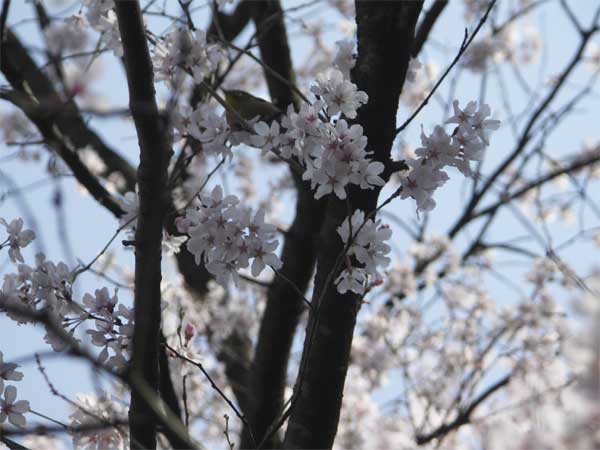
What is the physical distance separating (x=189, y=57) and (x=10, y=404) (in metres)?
1.13

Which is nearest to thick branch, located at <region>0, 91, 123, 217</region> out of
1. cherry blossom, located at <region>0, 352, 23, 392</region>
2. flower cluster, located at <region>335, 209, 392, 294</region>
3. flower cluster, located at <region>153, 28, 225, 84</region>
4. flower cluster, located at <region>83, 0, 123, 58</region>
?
flower cluster, located at <region>83, 0, 123, 58</region>

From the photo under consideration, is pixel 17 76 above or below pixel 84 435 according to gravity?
above

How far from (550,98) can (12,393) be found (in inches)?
176

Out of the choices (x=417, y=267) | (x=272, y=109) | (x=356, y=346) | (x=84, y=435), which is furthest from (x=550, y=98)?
(x=84, y=435)

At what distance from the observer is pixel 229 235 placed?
6.35 ft

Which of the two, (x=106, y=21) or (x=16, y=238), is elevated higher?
(x=106, y=21)

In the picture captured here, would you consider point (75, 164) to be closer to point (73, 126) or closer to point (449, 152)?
point (73, 126)

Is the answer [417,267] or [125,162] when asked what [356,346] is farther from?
[125,162]

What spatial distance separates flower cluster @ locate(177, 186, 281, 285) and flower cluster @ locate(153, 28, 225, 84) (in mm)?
565

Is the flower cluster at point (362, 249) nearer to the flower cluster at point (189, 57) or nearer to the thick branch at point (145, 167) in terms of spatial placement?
the thick branch at point (145, 167)

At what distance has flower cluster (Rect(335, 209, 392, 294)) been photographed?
1.89m

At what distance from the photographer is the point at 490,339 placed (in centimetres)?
622

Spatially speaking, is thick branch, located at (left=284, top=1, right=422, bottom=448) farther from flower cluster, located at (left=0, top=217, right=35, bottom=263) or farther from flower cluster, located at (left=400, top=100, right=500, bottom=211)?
flower cluster, located at (left=0, top=217, right=35, bottom=263)

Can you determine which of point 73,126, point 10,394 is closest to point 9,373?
point 10,394
